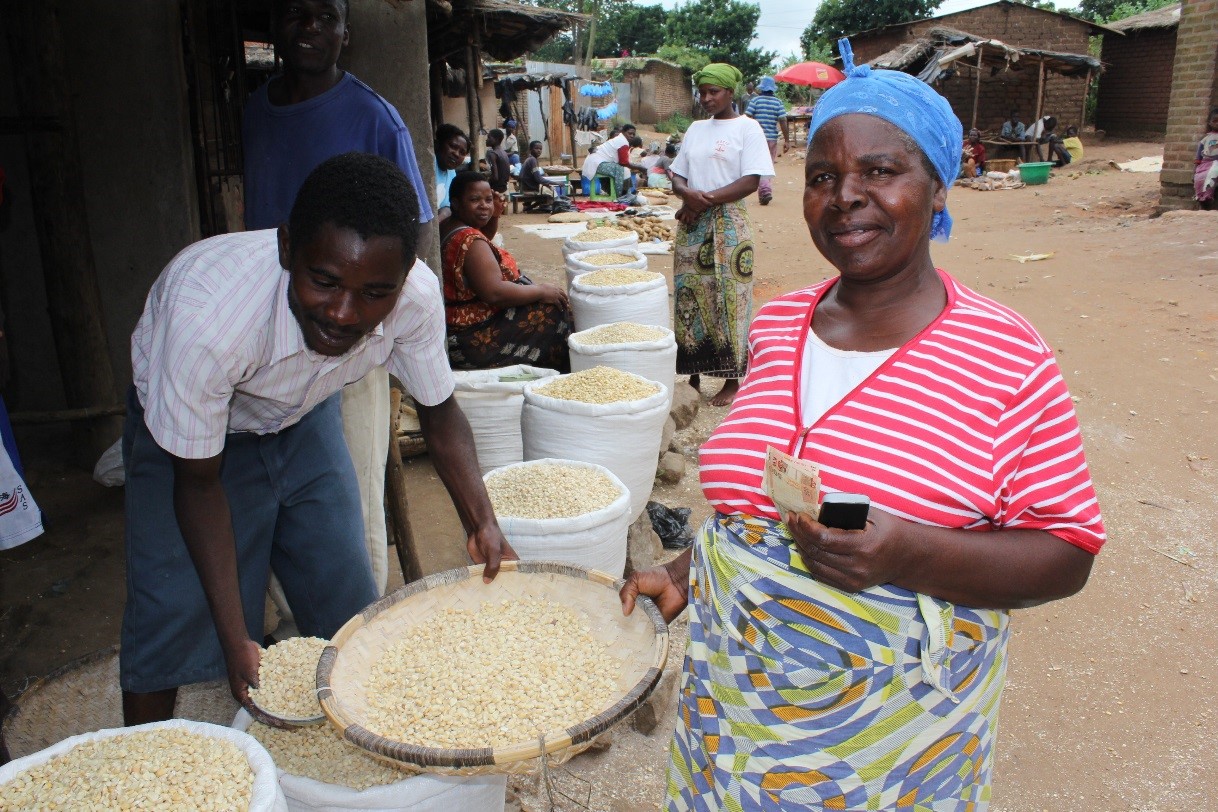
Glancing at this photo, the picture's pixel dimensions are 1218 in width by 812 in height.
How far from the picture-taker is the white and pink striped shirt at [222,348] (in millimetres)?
1525

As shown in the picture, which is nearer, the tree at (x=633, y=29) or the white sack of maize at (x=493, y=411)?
the white sack of maize at (x=493, y=411)

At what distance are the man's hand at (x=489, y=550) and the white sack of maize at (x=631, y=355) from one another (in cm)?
198

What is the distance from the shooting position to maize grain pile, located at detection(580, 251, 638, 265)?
5320 millimetres

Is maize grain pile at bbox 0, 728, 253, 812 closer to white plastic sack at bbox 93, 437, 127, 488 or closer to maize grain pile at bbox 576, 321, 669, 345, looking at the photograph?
white plastic sack at bbox 93, 437, 127, 488

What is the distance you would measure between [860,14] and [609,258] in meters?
29.9

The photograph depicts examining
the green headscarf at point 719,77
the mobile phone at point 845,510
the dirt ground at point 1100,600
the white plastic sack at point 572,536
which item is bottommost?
the dirt ground at point 1100,600

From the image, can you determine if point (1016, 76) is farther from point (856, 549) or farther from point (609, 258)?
point (856, 549)

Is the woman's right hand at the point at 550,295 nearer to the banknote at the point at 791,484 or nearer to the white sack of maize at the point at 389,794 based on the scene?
the white sack of maize at the point at 389,794

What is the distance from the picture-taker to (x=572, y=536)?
2582 millimetres

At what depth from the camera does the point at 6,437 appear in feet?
7.24

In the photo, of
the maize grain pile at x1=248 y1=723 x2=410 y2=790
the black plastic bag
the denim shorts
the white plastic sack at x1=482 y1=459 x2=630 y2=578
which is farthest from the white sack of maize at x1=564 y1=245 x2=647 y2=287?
the maize grain pile at x1=248 y1=723 x2=410 y2=790

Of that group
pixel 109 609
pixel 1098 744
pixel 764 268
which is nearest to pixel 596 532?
pixel 1098 744

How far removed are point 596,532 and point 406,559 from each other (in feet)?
2.42

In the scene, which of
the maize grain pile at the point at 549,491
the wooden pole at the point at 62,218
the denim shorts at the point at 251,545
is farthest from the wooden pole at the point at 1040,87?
the denim shorts at the point at 251,545
